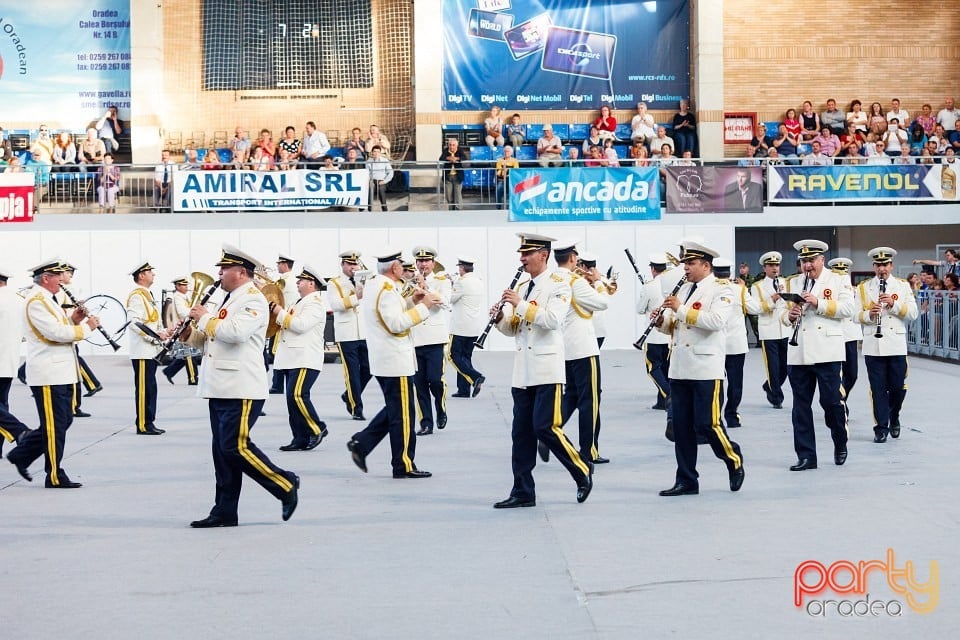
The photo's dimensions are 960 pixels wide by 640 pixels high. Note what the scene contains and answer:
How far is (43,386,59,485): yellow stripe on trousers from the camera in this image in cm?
988

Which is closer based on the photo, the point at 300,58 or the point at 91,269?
the point at 91,269

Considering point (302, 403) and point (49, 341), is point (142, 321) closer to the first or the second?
point (302, 403)

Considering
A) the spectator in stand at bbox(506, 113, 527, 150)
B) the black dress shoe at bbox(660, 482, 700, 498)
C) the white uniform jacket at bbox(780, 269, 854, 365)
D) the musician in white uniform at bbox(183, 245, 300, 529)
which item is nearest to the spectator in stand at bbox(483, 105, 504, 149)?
the spectator in stand at bbox(506, 113, 527, 150)

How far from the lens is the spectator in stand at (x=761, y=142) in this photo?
91.1 ft

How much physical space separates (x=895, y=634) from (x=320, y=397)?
12.7 meters

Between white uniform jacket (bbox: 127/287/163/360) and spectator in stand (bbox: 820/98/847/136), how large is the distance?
2038 cm

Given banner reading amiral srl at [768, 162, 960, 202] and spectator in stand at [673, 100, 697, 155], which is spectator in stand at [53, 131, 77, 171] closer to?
spectator in stand at [673, 100, 697, 155]

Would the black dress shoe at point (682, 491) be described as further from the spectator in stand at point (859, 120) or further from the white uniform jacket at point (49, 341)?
the spectator in stand at point (859, 120)

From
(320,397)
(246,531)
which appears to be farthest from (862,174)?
(246,531)

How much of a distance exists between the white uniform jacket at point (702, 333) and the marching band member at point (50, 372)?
15.3ft

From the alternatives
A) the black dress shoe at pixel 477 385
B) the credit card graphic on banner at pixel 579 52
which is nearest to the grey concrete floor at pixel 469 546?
the black dress shoe at pixel 477 385

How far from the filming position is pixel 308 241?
2644cm

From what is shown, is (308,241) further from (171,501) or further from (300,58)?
(171,501)

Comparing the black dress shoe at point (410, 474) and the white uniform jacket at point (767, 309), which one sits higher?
the white uniform jacket at point (767, 309)
